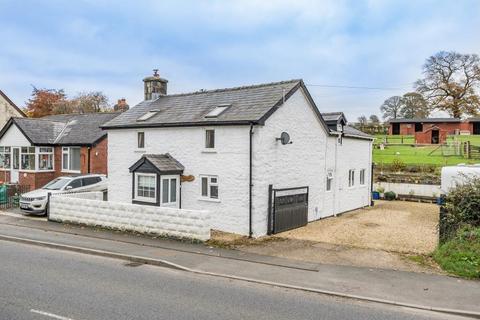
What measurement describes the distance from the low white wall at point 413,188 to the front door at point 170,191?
19745 millimetres

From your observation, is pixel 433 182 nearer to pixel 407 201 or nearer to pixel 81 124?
pixel 407 201

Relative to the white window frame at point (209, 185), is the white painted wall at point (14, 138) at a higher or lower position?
higher

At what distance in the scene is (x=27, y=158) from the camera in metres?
27.6

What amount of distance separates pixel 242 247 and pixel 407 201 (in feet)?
67.9

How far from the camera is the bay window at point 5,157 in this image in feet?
94.7

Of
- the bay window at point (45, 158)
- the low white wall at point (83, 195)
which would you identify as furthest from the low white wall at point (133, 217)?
the bay window at point (45, 158)

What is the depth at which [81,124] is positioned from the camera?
29.2 metres

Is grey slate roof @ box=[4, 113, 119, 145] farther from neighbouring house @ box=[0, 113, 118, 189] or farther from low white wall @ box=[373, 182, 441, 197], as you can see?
low white wall @ box=[373, 182, 441, 197]

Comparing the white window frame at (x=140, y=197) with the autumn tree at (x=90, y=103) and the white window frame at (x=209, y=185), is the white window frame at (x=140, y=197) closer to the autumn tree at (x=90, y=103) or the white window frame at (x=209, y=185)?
the white window frame at (x=209, y=185)

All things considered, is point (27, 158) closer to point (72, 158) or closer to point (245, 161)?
point (72, 158)

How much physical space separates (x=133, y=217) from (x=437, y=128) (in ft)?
179

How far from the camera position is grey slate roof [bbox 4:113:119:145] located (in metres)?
26.9

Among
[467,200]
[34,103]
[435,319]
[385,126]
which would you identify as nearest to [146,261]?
[435,319]

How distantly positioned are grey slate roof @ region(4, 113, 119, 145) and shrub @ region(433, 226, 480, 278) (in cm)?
2121
